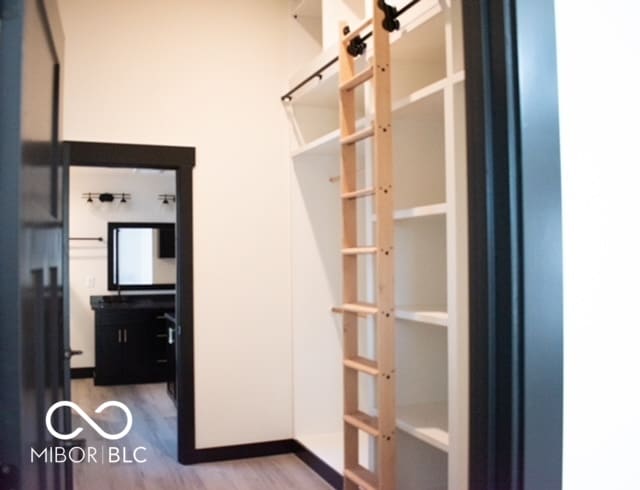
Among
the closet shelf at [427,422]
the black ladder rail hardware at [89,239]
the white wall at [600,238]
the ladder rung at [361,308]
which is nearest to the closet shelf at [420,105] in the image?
the ladder rung at [361,308]

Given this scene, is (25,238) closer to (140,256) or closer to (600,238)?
(600,238)

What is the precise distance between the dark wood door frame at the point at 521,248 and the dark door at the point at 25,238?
70cm

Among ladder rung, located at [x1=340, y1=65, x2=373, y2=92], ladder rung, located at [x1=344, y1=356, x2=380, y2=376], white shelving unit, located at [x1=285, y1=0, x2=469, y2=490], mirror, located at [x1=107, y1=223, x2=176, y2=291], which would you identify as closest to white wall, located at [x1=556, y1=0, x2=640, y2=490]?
white shelving unit, located at [x1=285, y1=0, x2=469, y2=490]

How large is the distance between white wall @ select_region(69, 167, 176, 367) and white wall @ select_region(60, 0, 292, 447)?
3.55 metres

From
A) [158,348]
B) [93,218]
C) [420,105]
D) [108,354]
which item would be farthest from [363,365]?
[93,218]

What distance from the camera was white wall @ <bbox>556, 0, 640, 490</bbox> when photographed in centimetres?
92

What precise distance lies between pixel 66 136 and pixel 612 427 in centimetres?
364

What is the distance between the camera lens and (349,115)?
2.85m

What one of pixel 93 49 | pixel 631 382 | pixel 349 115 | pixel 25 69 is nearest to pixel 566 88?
pixel 631 382

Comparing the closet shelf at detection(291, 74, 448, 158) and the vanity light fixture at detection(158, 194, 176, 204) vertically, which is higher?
the vanity light fixture at detection(158, 194, 176, 204)

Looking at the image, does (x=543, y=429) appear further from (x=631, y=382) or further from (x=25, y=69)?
(x=25, y=69)

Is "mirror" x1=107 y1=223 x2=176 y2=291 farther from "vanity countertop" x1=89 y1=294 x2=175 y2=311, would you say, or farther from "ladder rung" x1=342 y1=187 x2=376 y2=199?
"ladder rung" x1=342 y1=187 x2=376 y2=199

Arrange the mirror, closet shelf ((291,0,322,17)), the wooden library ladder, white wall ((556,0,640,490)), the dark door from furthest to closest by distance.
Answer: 1. the mirror
2. closet shelf ((291,0,322,17))
3. the wooden library ladder
4. white wall ((556,0,640,490))
5. the dark door

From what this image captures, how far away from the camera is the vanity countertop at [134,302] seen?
670 cm
